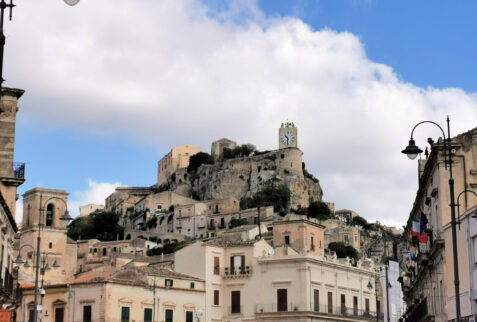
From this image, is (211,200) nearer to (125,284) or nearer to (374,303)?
(374,303)

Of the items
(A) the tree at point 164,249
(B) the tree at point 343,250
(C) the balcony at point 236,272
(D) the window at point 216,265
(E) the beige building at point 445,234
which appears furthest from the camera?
(B) the tree at point 343,250

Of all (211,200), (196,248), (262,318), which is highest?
(211,200)

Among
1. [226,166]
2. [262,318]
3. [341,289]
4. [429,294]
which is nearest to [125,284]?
[262,318]

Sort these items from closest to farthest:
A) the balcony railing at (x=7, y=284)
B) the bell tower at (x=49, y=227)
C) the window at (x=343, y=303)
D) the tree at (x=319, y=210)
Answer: the balcony railing at (x=7, y=284) → the window at (x=343, y=303) → the bell tower at (x=49, y=227) → the tree at (x=319, y=210)

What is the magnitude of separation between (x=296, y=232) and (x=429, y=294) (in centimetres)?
3505

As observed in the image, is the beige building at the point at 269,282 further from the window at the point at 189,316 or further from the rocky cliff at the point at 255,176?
the rocky cliff at the point at 255,176

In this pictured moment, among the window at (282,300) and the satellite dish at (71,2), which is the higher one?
the satellite dish at (71,2)

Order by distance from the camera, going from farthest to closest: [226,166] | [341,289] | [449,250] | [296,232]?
1. [226,166]
2. [296,232]
3. [341,289]
4. [449,250]

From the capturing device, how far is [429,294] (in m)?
42.5

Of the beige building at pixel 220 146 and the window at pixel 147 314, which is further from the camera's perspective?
the beige building at pixel 220 146

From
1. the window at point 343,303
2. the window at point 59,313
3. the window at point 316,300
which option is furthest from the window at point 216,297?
the window at point 59,313

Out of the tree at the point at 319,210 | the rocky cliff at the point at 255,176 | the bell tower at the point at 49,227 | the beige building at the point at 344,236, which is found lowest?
the bell tower at the point at 49,227

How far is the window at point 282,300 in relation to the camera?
67.9 meters

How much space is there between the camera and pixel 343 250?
453ft
